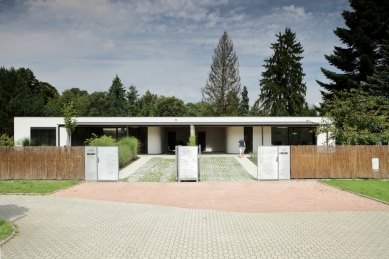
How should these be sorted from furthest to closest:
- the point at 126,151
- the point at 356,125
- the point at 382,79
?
1. the point at 382,79
2. the point at 126,151
3. the point at 356,125

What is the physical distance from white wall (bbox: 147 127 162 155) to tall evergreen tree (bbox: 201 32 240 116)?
2120 cm

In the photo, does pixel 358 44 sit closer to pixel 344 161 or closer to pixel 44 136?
pixel 344 161

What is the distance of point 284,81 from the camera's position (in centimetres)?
4922

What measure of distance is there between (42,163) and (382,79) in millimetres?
27250

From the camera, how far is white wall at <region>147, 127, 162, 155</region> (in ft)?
94.1

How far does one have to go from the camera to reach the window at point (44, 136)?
92.4 feet

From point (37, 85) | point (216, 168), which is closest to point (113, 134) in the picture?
point (216, 168)

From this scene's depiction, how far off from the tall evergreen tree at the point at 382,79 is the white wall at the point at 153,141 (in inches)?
763

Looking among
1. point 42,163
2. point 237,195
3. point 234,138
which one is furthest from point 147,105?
point 237,195

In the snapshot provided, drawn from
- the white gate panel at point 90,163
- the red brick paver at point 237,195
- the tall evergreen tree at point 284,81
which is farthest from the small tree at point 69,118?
the tall evergreen tree at point 284,81

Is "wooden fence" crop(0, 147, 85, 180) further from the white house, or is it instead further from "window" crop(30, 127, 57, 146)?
"window" crop(30, 127, 57, 146)

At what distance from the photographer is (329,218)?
27.6 feet

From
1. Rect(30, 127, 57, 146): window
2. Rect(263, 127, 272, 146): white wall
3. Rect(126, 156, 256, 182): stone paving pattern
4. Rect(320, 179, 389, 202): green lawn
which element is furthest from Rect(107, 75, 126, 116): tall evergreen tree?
Rect(320, 179, 389, 202): green lawn

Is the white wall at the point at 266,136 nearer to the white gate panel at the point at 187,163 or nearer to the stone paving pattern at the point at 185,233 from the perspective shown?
the white gate panel at the point at 187,163
